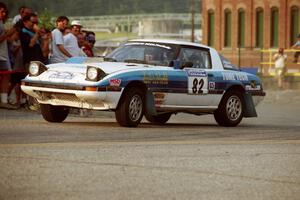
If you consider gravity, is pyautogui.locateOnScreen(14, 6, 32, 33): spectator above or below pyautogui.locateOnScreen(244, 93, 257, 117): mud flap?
above

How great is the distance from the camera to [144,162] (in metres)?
11.4

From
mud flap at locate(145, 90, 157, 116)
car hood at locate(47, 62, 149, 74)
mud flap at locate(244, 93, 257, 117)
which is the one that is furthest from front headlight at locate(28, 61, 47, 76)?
mud flap at locate(244, 93, 257, 117)

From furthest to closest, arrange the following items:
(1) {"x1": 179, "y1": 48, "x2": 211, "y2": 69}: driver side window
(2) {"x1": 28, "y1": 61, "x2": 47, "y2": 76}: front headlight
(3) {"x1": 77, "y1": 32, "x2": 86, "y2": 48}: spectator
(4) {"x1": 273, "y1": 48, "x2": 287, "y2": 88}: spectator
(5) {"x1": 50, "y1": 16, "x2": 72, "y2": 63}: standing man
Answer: (4) {"x1": 273, "y1": 48, "x2": 287, "y2": 88}: spectator < (3) {"x1": 77, "y1": 32, "x2": 86, "y2": 48}: spectator < (5) {"x1": 50, "y1": 16, "x2": 72, "y2": 63}: standing man < (1) {"x1": 179, "y1": 48, "x2": 211, "y2": 69}: driver side window < (2) {"x1": 28, "y1": 61, "x2": 47, "y2": 76}: front headlight

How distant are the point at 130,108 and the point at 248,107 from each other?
11.4 feet

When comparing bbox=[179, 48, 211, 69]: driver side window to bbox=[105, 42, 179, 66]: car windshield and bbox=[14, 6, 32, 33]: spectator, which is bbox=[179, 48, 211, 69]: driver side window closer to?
bbox=[105, 42, 179, 66]: car windshield

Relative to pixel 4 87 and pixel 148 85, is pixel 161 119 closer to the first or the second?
pixel 148 85

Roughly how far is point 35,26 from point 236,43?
57.1 m

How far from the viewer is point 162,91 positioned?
1739 centimetres

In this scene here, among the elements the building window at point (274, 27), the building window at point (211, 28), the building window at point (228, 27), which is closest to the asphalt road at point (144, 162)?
the building window at point (274, 27)

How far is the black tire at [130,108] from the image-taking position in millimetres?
16484

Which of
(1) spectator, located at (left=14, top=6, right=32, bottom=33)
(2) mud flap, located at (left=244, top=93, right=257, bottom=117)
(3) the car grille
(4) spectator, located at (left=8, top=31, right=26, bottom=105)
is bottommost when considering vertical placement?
(2) mud flap, located at (left=244, top=93, right=257, bottom=117)

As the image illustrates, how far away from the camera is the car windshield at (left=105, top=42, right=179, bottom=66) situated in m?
17.7

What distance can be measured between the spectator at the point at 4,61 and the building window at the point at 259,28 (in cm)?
5451

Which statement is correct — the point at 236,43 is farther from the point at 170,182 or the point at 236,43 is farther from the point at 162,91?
the point at 170,182
